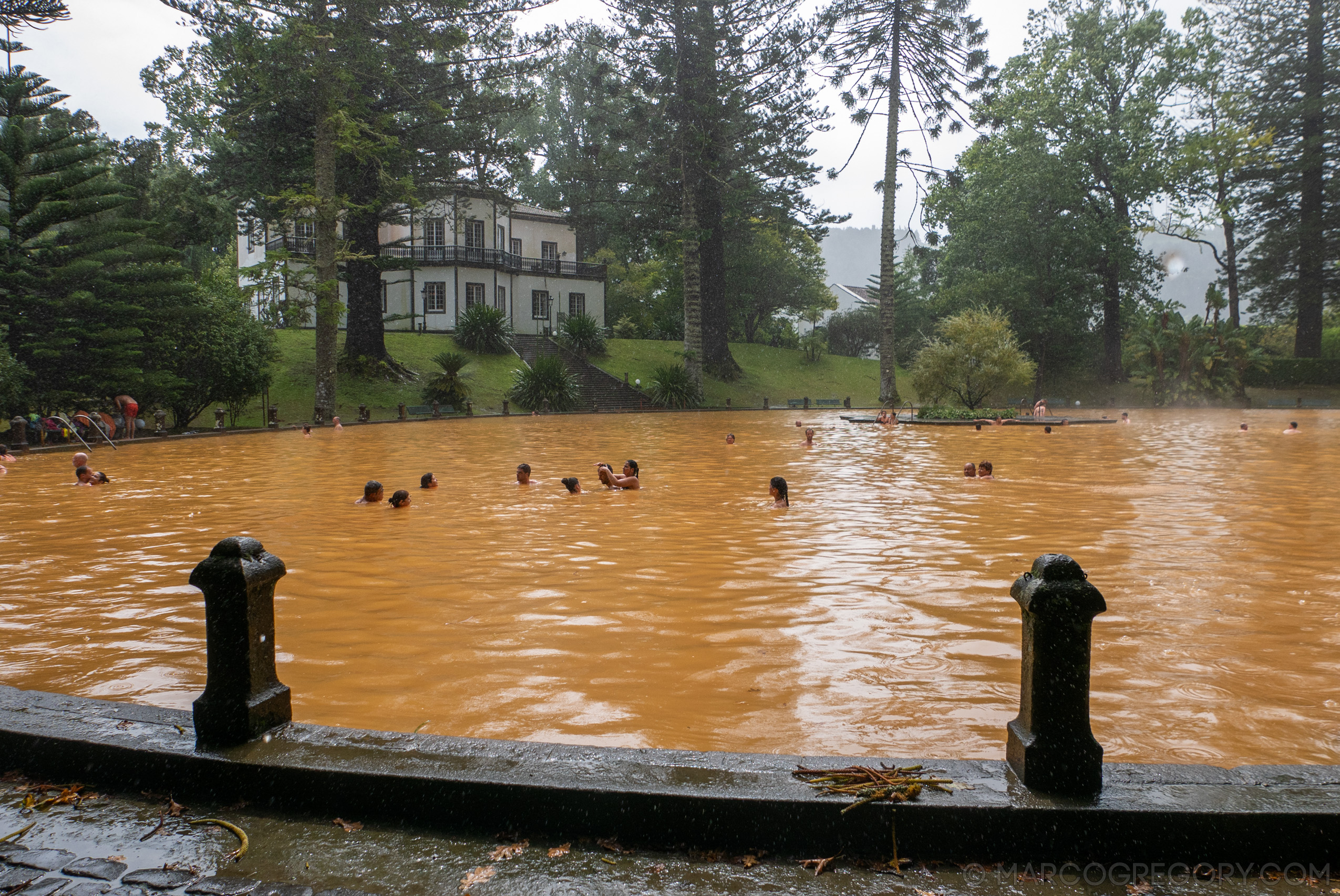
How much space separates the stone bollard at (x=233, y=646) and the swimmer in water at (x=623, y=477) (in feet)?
28.5

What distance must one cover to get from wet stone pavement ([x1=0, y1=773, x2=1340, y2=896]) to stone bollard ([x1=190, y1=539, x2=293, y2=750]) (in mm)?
363

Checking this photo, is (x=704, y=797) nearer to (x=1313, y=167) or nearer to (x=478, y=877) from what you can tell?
(x=478, y=877)

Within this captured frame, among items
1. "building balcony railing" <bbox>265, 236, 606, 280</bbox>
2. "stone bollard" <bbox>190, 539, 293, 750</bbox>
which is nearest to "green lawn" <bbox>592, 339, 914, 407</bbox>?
"building balcony railing" <bbox>265, 236, 606, 280</bbox>

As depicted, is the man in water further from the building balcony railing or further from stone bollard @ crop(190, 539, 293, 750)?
the building balcony railing

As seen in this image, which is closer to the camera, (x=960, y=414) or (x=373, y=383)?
(x=960, y=414)

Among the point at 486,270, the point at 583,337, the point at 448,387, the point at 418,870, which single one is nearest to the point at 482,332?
the point at 583,337

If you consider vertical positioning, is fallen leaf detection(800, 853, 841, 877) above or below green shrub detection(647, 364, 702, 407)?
below

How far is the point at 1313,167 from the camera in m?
46.4

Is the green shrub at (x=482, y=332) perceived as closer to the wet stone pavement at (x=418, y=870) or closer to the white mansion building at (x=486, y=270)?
the white mansion building at (x=486, y=270)

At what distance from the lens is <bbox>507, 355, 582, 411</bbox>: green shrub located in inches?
1436

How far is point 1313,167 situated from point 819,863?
58.9 m

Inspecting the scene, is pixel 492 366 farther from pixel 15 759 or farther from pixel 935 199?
pixel 15 759

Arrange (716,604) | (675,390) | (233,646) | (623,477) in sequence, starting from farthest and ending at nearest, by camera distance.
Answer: (675,390)
(623,477)
(716,604)
(233,646)

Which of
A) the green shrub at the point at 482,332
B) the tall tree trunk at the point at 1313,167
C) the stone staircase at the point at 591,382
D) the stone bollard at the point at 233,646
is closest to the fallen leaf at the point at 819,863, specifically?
the stone bollard at the point at 233,646
